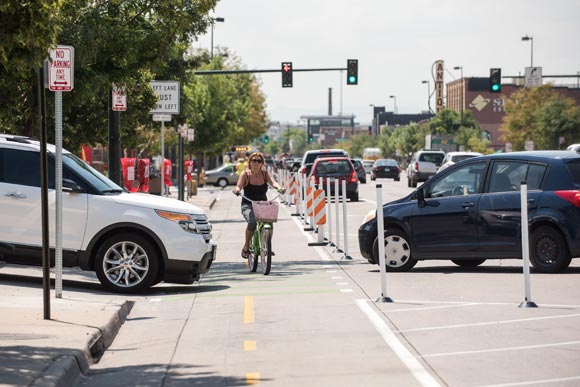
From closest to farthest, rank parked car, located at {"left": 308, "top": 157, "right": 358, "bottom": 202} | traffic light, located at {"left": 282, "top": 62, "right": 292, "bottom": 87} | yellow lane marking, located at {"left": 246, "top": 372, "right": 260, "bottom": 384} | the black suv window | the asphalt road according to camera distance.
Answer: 1. yellow lane marking, located at {"left": 246, "top": 372, "right": 260, "bottom": 384}
2. the asphalt road
3. the black suv window
4. parked car, located at {"left": 308, "top": 157, "right": 358, "bottom": 202}
5. traffic light, located at {"left": 282, "top": 62, "right": 292, "bottom": 87}

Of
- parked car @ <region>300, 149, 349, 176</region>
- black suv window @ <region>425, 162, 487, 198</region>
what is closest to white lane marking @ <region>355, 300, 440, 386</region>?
black suv window @ <region>425, 162, 487, 198</region>

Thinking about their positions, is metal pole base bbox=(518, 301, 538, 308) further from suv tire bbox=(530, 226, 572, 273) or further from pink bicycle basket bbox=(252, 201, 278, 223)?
pink bicycle basket bbox=(252, 201, 278, 223)

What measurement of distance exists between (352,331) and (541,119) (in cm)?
8610

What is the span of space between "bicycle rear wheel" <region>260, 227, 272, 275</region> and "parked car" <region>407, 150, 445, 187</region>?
39.3m

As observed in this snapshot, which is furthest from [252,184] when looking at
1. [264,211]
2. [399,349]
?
[399,349]

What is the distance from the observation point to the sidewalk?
8.74 meters

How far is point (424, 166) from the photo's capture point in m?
57.1

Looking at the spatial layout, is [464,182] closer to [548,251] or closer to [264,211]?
[548,251]

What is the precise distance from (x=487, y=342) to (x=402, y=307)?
272 cm

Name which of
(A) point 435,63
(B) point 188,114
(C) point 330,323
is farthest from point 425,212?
(A) point 435,63

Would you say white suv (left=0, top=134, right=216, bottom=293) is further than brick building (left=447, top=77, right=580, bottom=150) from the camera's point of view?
No

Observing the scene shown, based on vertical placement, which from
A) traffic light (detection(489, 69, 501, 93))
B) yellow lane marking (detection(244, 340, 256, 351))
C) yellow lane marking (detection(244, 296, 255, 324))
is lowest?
yellow lane marking (detection(244, 296, 255, 324))

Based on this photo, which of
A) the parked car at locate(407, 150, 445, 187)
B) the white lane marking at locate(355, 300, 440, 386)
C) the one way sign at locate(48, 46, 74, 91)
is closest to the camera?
the white lane marking at locate(355, 300, 440, 386)

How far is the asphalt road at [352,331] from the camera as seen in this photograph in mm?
8914
